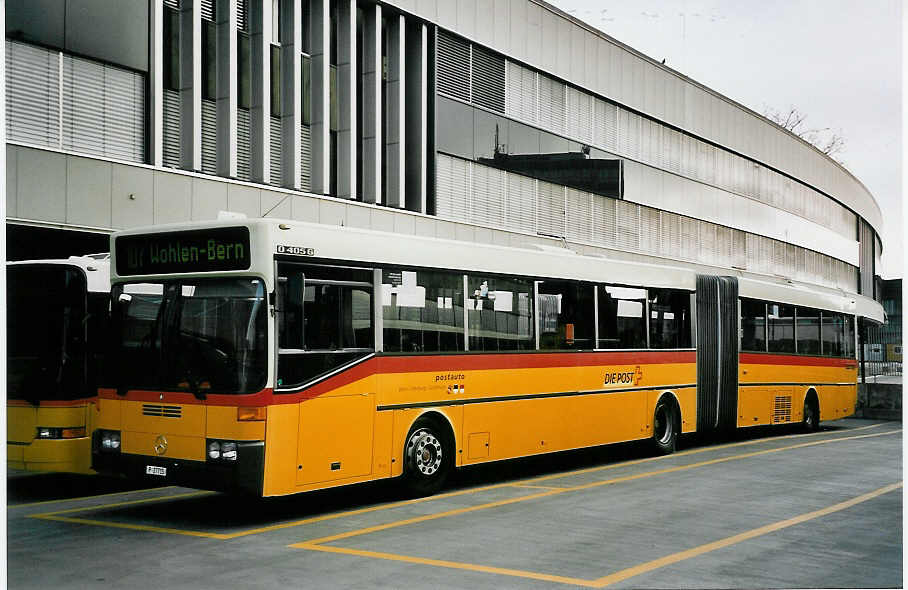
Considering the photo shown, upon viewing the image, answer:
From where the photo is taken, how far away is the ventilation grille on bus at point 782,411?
22.9 meters

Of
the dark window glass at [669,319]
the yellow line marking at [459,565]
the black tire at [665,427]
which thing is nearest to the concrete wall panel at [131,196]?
the dark window glass at [669,319]

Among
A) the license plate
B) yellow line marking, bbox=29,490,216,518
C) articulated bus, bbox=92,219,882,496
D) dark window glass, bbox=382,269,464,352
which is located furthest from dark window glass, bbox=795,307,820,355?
the license plate

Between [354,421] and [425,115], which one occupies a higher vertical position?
[425,115]

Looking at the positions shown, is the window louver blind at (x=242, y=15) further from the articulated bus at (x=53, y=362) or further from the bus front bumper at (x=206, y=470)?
the bus front bumper at (x=206, y=470)

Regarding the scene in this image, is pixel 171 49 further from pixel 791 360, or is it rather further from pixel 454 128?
pixel 791 360

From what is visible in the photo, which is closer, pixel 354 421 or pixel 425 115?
pixel 354 421

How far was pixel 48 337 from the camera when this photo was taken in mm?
12641

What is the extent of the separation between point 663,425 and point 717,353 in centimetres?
226

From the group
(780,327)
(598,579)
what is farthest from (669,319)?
(598,579)

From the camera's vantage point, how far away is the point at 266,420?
10.6 m

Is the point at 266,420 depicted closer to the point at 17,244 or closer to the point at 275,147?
the point at 17,244

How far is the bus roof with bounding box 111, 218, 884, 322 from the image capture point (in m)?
→ 10.9

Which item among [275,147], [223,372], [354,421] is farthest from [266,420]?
[275,147]

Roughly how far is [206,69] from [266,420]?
10941mm
